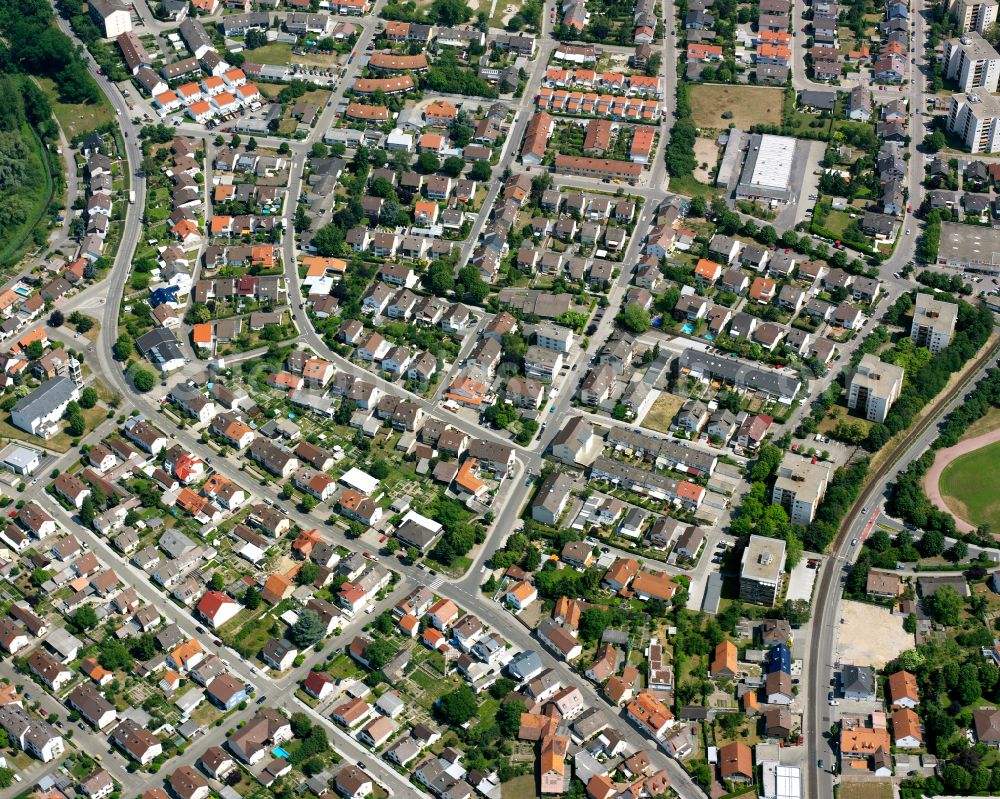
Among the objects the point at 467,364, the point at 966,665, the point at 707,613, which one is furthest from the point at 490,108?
the point at 966,665

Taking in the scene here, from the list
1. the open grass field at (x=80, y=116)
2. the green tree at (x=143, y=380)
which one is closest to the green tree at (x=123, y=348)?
the green tree at (x=143, y=380)

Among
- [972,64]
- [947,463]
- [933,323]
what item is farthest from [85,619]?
[972,64]

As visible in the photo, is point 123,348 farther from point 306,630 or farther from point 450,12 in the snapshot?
point 450,12

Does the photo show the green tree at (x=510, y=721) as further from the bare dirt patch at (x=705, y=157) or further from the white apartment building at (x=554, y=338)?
the bare dirt patch at (x=705, y=157)

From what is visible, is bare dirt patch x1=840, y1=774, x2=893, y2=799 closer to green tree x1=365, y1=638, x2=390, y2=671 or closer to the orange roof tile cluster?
green tree x1=365, y1=638, x2=390, y2=671

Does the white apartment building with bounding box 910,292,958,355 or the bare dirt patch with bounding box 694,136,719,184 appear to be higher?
the bare dirt patch with bounding box 694,136,719,184

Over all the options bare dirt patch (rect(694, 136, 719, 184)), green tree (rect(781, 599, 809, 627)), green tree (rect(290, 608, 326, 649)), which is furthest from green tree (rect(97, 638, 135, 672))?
bare dirt patch (rect(694, 136, 719, 184))

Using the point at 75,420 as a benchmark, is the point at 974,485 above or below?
below

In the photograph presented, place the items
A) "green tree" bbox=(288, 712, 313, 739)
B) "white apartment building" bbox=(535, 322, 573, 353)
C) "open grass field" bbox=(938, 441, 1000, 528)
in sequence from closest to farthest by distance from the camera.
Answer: "green tree" bbox=(288, 712, 313, 739), "open grass field" bbox=(938, 441, 1000, 528), "white apartment building" bbox=(535, 322, 573, 353)
